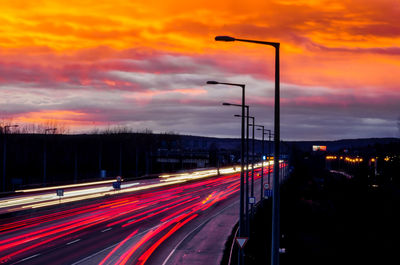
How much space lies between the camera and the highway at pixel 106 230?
94.3 feet

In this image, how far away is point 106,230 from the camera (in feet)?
127

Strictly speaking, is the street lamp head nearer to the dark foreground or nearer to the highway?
the highway

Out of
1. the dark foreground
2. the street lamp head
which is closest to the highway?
the dark foreground

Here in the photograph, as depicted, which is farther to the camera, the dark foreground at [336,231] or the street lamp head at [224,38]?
the dark foreground at [336,231]

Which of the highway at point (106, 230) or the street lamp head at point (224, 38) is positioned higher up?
the street lamp head at point (224, 38)

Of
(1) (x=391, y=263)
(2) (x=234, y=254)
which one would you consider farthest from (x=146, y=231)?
(1) (x=391, y=263)

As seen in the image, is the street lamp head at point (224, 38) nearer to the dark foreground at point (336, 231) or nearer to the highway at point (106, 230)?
the highway at point (106, 230)

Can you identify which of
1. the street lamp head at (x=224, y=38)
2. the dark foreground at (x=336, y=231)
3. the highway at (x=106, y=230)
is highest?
the street lamp head at (x=224, y=38)

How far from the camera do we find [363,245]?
44.4 metres

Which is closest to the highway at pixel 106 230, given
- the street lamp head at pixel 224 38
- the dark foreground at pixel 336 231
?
the dark foreground at pixel 336 231

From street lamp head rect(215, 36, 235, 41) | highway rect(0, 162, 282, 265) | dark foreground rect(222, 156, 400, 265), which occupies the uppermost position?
street lamp head rect(215, 36, 235, 41)

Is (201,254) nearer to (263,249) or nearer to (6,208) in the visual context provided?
(263,249)

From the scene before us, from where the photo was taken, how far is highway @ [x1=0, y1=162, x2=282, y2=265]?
2875cm

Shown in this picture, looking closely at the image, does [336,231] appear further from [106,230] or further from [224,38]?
[224,38]
